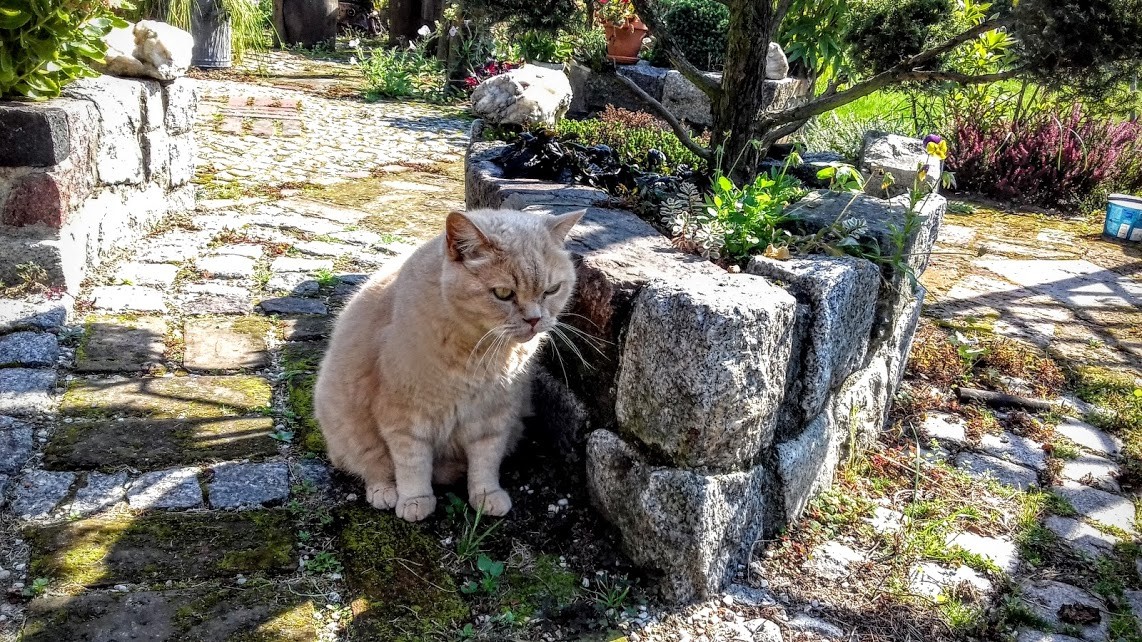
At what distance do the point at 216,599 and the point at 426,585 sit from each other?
1.89ft

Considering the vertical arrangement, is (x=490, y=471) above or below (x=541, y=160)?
below

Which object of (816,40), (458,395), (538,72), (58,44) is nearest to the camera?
(458,395)

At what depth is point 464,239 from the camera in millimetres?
2445

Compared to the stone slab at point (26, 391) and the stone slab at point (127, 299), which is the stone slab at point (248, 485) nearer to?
the stone slab at point (26, 391)

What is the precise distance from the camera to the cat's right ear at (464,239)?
2.38m

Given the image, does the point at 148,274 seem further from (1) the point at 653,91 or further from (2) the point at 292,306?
(1) the point at 653,91

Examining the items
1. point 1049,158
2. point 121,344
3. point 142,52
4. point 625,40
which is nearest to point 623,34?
point 625,40

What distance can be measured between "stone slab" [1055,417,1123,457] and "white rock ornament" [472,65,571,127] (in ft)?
11.8

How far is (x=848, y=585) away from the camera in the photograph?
8.71ft

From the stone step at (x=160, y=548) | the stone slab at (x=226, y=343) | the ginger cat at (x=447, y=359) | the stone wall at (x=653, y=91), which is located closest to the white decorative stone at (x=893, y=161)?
the ginger cat at (x=447, y=359)

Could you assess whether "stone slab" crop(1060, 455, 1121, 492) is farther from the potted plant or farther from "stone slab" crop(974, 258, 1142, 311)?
the potted plant

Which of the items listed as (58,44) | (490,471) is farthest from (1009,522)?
(58,44)

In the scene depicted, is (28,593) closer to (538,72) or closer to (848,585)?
(848,585)

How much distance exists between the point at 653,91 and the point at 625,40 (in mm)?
848
